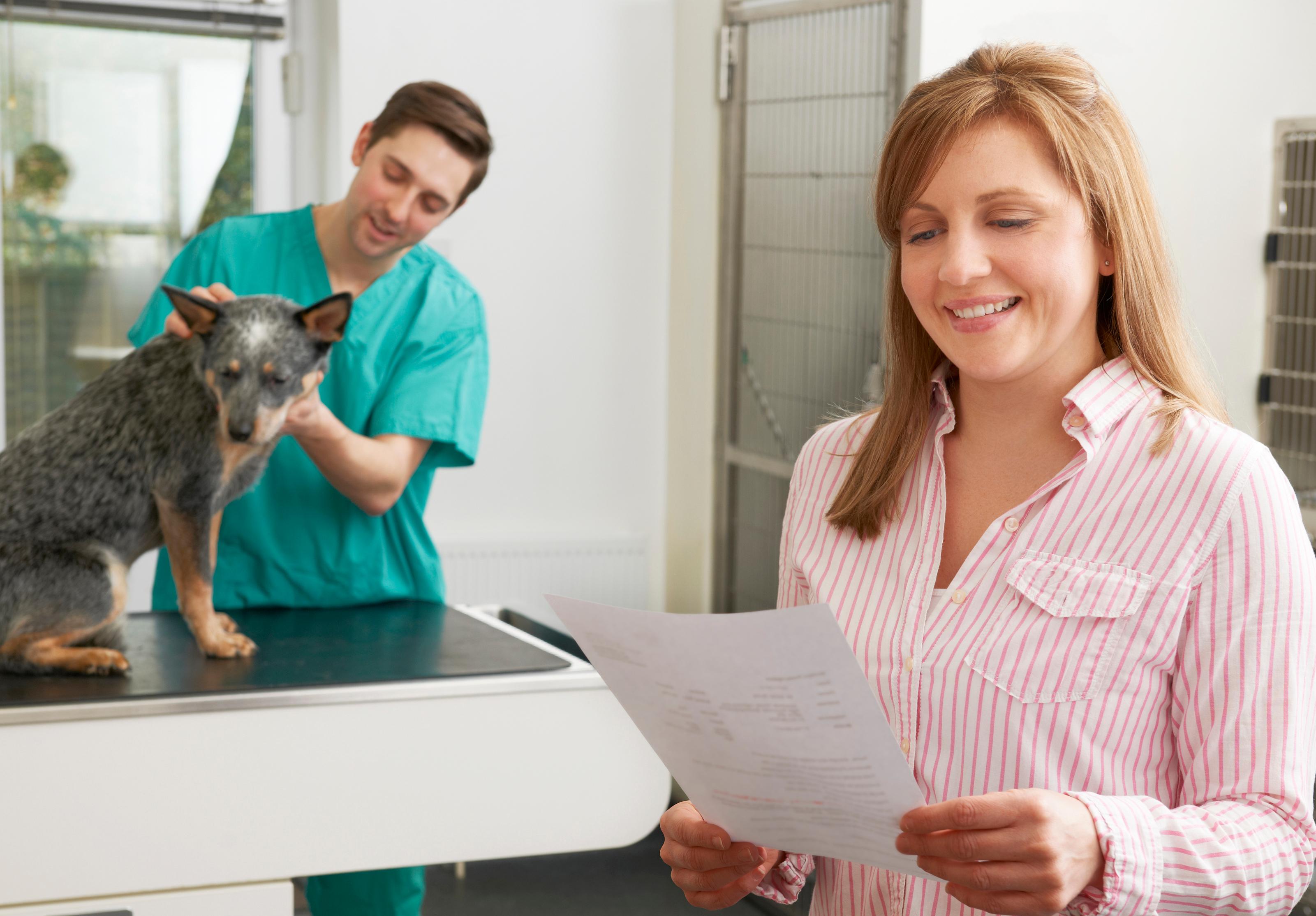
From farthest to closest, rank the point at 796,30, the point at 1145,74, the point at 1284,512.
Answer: the point at 796,30
the point at 1145,74
the point at 1284,512

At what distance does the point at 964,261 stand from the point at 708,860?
17.5 inches

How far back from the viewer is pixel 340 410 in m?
1.70

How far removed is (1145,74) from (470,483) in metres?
1.71

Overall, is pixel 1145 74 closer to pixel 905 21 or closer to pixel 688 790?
pixel 905 21

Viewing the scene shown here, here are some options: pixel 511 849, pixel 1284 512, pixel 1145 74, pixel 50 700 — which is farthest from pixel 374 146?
pixel 1145 74

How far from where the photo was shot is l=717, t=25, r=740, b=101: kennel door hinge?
293cm

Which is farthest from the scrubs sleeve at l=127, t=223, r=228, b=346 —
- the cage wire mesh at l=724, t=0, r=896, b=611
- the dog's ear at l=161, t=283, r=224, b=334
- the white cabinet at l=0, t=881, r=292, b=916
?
the cage wire mesh at l=724, t=0, r=896, b=611

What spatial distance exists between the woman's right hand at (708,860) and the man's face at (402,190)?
0.98m

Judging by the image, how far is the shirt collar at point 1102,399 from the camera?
837 mm

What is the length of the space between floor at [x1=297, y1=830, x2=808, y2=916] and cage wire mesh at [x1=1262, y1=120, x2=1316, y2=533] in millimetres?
1301

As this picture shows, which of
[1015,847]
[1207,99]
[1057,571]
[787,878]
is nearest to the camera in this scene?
[1015,847]

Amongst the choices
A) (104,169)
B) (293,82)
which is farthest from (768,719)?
(104,169)

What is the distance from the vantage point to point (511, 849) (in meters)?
1.36

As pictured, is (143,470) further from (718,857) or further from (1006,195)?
(1006,195)
